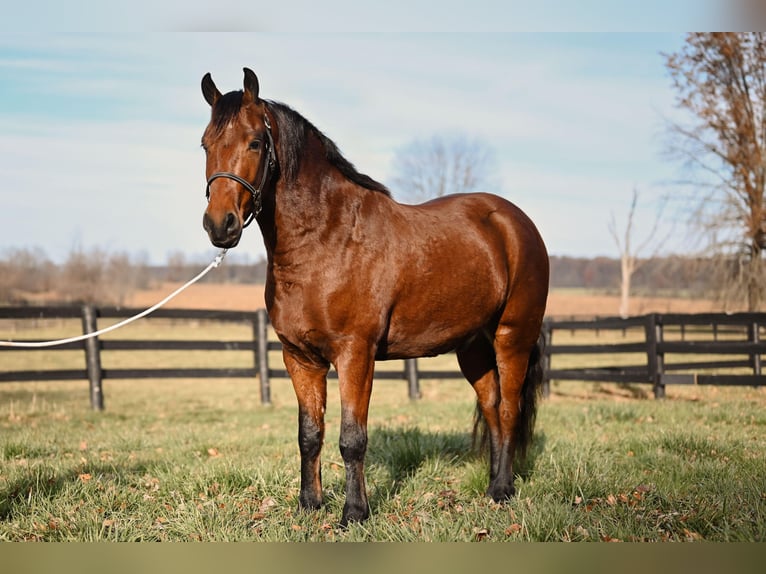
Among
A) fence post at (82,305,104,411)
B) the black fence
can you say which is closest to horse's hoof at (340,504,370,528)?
the black fence

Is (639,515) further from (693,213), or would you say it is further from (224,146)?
(693,213)

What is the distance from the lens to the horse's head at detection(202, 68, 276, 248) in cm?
353

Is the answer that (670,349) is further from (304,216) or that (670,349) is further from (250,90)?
(250,90)

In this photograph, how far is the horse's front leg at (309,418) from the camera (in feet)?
13.9

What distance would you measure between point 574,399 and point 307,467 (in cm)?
959

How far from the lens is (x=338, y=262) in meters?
3.99

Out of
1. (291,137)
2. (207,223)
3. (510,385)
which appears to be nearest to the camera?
(207,223)

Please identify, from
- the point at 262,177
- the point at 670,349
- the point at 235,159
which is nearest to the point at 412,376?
the point at 670,349

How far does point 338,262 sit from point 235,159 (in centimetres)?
86

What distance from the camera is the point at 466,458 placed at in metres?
5.69

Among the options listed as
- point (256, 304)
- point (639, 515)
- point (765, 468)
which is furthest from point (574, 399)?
point (256, 304)

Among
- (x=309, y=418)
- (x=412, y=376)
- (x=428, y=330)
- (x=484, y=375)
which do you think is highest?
(x=428, y=330)

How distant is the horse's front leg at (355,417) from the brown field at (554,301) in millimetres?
30223

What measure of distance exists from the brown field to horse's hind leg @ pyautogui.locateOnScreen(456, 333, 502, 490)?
95.7 feet
